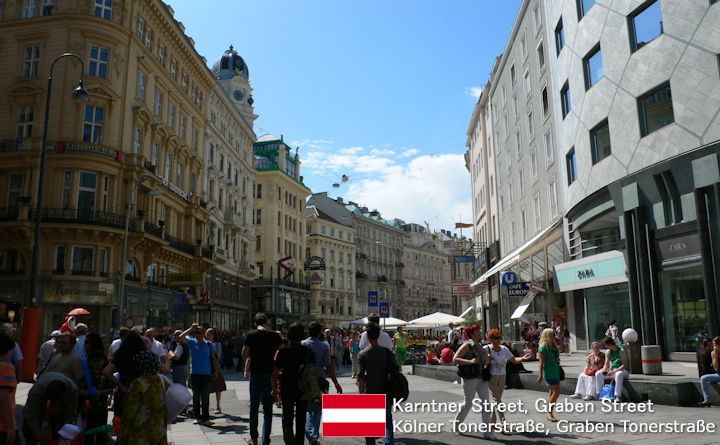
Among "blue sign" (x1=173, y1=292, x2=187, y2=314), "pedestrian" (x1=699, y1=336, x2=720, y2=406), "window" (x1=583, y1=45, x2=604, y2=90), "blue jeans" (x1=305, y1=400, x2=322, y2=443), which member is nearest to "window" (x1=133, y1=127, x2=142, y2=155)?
"blue sign" (x1=173, y1=292, x2=187, y2=314)

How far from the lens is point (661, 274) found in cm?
2022

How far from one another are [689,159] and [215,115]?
1476 inches

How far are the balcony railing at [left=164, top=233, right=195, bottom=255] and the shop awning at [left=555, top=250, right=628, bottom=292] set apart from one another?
22.9 metres

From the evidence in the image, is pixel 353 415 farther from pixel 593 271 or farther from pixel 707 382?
pixel 593 271

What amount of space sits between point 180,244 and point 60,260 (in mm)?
9827

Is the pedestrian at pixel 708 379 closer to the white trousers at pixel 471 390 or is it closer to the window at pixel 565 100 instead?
the white trousers at pixel 471 390

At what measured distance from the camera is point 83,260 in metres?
29.1

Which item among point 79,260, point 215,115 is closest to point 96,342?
point 79,260

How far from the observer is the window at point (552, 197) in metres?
29.8

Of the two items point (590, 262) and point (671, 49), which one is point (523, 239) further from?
point (671, 49)

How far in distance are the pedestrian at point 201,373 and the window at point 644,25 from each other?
59.3ft

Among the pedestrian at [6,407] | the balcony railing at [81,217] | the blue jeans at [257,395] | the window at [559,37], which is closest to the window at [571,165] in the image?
the window at [559,37]

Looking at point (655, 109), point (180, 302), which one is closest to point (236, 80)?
point (180, 302)

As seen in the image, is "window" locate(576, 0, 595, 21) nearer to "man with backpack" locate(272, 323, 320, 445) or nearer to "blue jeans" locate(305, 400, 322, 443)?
"blue jeans" locate(305, 400, 322, 443)
